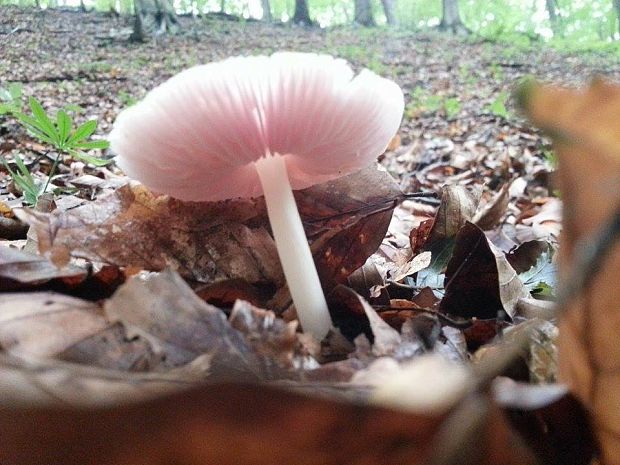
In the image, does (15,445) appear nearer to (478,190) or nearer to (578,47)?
(478,190)

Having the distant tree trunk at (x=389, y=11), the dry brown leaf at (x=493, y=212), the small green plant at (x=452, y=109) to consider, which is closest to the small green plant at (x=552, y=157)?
the dry brown leaf at (x=493, y=212)

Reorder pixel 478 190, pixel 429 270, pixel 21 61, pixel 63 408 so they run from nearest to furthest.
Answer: pixel 63 408 → pixel 429 270 → pixel 478 190 → pixel 21 61

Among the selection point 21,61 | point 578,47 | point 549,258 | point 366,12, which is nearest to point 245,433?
point 549,258

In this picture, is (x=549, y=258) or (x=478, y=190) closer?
(x=549, y=258)

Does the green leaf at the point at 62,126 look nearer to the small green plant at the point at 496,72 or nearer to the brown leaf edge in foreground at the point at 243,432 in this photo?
the brown leaf edge in foreground at the point at 243,432

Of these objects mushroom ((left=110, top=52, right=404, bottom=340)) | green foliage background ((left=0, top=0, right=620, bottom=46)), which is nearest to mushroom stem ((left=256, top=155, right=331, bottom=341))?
mushroom ((left=110, top=52, right=404, bottom=340))
